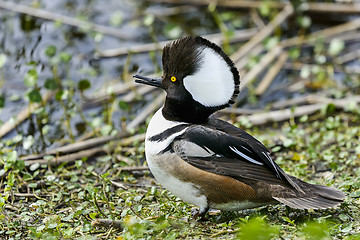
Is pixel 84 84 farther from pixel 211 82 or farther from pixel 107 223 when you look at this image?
pixel 107 223

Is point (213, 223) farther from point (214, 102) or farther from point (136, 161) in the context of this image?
point (136, 161)

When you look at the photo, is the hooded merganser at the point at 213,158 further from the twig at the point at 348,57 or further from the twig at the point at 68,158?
the twig at the point at 348,57

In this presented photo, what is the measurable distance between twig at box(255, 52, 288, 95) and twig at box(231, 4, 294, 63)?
342 millimetres

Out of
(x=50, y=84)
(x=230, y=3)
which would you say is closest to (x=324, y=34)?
(x=230, y=3)

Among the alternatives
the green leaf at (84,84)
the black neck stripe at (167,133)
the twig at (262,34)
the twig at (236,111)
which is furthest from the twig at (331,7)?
the black neck stripe at (167,133)

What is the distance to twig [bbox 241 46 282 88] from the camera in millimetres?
6574

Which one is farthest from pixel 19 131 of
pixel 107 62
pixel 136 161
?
pixel 107 62

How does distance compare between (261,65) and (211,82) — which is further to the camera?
(261,65)

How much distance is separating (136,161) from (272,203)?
174cm

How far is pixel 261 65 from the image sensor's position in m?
6.78

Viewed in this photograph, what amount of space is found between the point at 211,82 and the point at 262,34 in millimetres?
3501

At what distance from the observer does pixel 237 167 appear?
384 cm

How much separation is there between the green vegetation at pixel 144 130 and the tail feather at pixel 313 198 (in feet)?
0.35

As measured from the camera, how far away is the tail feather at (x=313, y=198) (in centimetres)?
369
